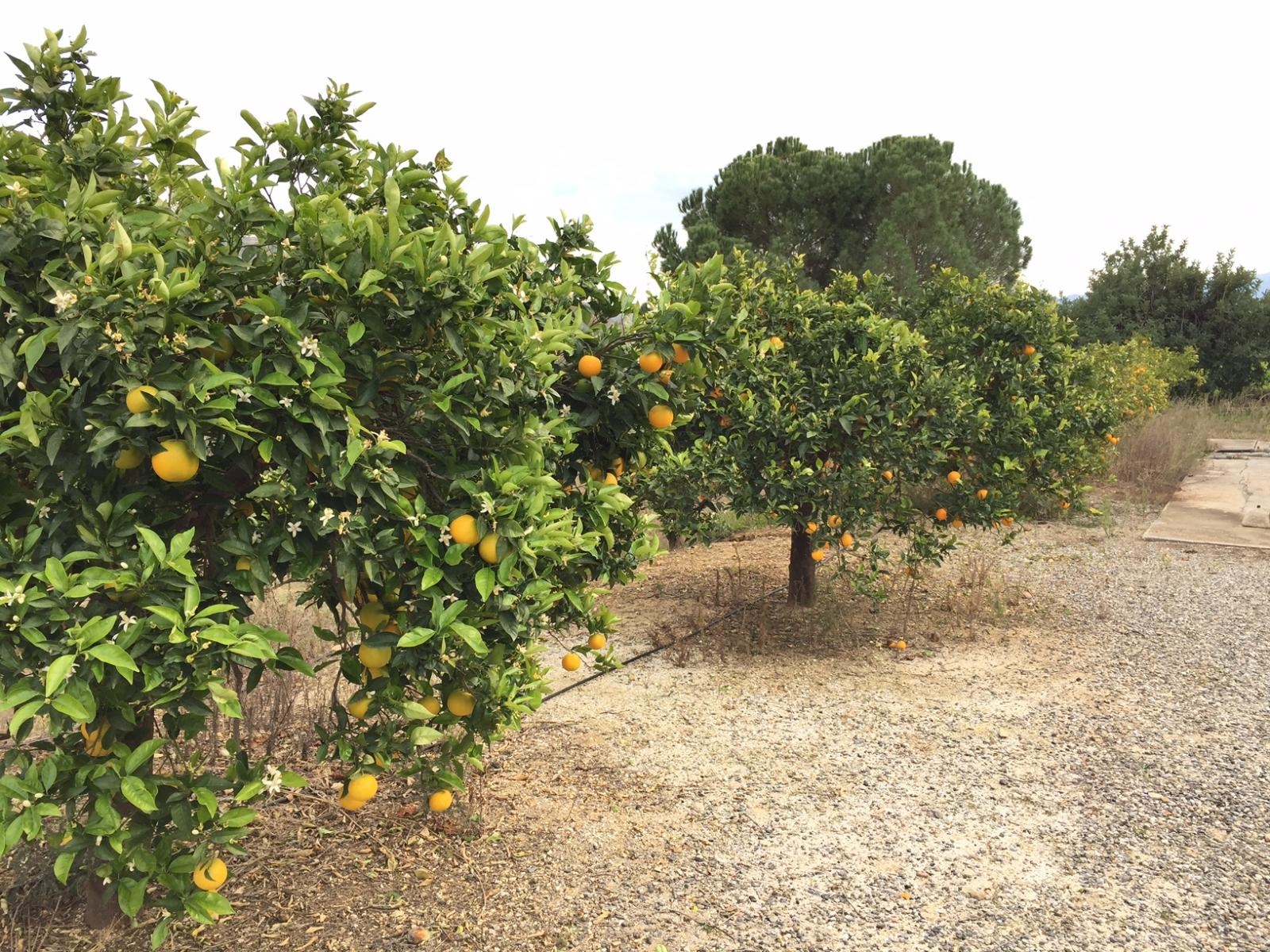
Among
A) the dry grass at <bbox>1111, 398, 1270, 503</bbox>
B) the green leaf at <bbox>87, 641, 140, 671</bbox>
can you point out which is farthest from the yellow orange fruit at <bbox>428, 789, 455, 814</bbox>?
the dry grass at <bbox>1111, 398, 1270, 503</bbox>

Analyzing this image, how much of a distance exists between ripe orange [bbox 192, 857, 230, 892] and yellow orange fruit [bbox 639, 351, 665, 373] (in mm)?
1604

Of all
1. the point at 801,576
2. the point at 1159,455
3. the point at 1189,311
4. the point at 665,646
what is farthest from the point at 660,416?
the point at 1189,311

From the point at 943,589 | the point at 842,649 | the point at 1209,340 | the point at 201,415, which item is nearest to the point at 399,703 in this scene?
the point at 201,415

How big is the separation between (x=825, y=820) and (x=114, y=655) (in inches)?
94.2

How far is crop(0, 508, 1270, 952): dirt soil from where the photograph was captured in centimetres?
246

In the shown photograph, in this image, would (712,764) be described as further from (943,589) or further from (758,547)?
(758,547)

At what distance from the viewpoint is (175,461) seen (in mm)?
1655

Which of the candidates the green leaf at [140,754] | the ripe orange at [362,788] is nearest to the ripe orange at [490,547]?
the ripe orange at [362,788]

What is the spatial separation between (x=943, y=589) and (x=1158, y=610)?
52.6 inches

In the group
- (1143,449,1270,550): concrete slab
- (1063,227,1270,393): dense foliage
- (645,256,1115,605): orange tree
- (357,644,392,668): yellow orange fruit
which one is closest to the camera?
(357,644,392,668): yellow orange fruit

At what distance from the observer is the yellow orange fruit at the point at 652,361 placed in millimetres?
2324

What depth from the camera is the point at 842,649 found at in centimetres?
488

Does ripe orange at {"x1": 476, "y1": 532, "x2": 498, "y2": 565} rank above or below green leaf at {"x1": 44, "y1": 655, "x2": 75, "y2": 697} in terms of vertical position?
above

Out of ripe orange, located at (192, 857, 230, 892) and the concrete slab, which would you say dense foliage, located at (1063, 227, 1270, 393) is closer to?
the concrete slab
